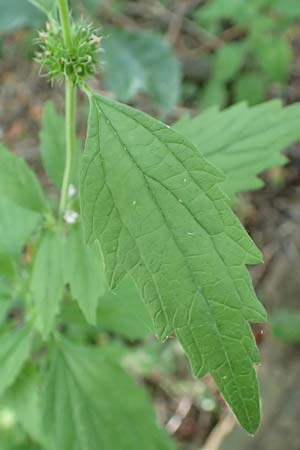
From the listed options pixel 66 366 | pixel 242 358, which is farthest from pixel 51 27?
pixel 66 366

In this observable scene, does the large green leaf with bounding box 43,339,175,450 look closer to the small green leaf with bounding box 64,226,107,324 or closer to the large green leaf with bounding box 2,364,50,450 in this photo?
the large green leaf with bounding box 2,364,50,450

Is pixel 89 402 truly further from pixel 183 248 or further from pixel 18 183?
pixel 183 248

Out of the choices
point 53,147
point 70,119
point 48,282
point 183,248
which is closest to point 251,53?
point 53,147

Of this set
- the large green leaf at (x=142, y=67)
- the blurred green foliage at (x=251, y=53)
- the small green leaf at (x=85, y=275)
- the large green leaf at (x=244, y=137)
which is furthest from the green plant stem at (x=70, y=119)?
the blurred green foliage at (x=251, y=53)

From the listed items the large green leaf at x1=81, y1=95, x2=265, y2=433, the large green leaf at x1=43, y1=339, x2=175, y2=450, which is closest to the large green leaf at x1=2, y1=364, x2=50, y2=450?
the large green leaf at x1=43, y1=339, x2=175, y2=450

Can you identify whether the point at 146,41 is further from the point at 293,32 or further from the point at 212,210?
the point at 212,210
